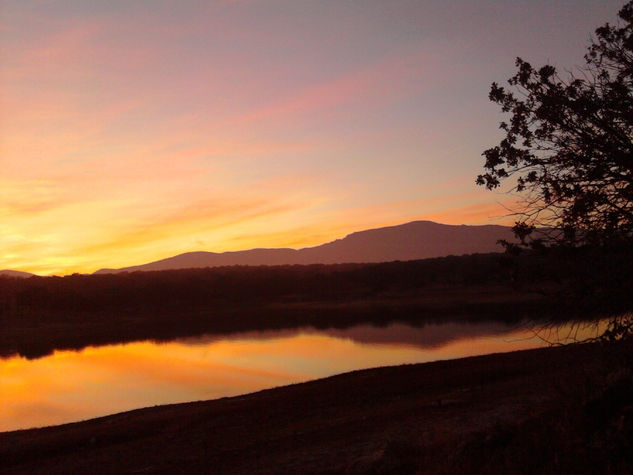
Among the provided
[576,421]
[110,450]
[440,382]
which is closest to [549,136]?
[576,421]

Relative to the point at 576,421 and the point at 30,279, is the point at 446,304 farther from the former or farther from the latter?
the point at 30,279

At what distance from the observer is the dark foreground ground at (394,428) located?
21.9 ft

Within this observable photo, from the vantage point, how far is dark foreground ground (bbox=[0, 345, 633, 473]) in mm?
6668

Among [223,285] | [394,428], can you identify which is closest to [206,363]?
[394,428]

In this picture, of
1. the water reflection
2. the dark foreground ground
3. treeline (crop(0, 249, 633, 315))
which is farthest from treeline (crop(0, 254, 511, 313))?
the dark foreground ground

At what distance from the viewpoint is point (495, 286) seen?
6216 cm

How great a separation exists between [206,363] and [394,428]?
65.1ft

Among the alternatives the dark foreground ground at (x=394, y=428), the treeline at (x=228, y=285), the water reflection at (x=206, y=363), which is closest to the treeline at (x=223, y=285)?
the treeline at (x=228, y=285)

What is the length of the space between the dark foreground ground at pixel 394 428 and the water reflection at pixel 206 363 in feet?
13.1

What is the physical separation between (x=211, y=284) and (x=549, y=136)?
2827 inches

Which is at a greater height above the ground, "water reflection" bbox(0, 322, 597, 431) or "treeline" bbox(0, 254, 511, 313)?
"treeline" bbox(0, 254, 511, 313)

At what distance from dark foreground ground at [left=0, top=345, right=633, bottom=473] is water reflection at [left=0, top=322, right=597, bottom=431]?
4006 millimetres

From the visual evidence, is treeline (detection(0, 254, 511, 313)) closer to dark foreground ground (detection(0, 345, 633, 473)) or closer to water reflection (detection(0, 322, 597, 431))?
water reflection (detection(0, 322, 597, 431))

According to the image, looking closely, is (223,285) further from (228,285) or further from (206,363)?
(206,363)
